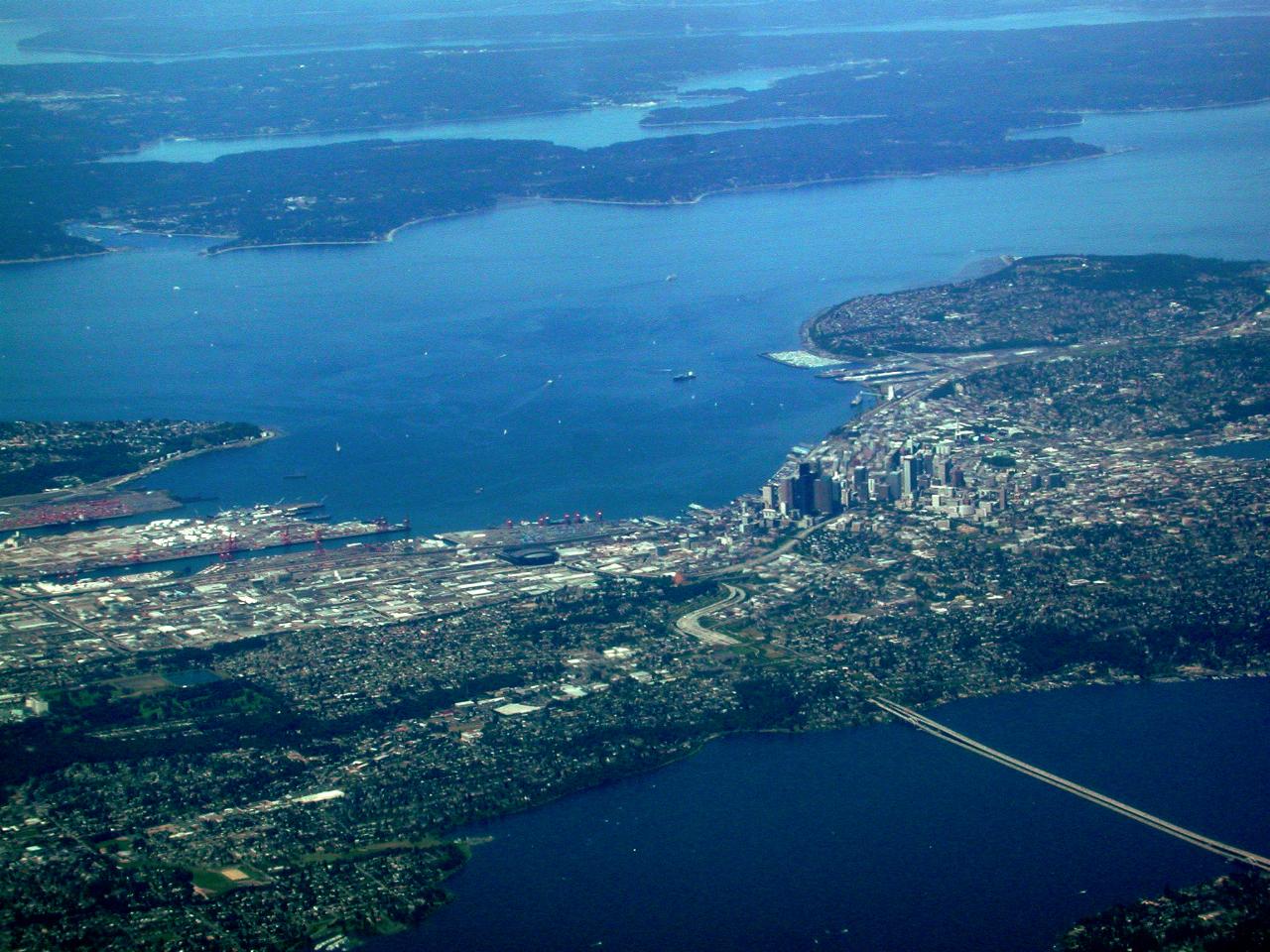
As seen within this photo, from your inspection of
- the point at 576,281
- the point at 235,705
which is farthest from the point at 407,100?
the point at 235,705

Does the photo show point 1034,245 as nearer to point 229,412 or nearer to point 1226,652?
point 229,412

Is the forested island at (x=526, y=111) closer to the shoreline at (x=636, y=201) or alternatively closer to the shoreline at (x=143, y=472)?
the shoreline at (x=636, y=201)

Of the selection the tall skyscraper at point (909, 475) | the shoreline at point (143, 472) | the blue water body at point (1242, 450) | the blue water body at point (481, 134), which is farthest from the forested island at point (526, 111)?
the blue water body at point (1242, 450)

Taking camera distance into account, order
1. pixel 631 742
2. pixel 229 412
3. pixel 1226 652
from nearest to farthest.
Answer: pixel 631 742, pixel 1226 652, pixel 229 412

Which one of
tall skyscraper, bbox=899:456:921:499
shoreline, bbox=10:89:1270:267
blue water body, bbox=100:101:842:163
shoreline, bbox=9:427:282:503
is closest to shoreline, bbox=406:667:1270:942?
tall skyscraper, bbox=899:456:921:499

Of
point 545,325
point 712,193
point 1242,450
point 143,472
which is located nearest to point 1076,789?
point 1242,450
